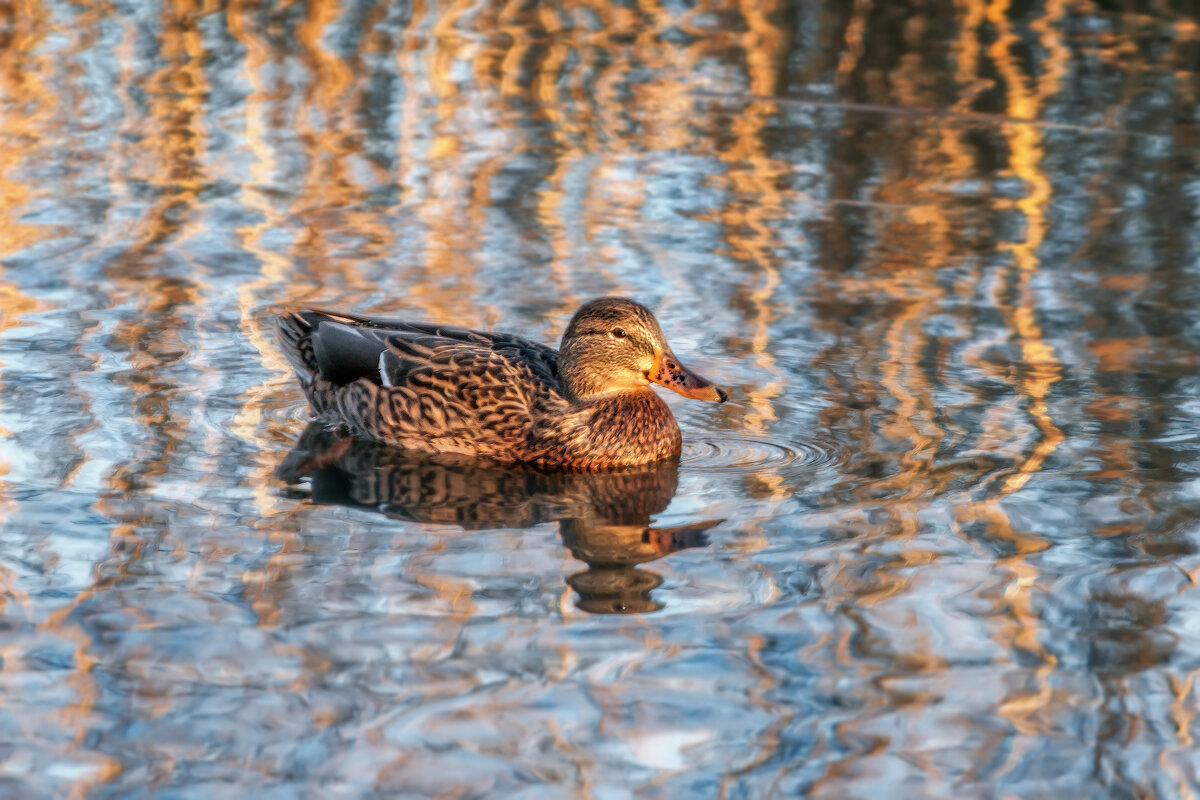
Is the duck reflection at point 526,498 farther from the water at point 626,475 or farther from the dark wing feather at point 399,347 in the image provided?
the dark wing feather at point 399,347

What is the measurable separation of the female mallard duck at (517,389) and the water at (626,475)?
16 centimetres

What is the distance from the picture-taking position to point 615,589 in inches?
223

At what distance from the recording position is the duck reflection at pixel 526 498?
5.89 metres

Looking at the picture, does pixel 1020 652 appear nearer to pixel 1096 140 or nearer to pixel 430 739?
pixel 430 739

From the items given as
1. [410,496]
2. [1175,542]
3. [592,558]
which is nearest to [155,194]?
[410,496]

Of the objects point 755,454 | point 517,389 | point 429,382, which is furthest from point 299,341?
point 755,454

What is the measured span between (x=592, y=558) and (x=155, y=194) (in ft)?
19.7

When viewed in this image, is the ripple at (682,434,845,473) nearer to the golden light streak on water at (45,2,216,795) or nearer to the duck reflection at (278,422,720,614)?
the duck reflection at (278,422,720,614)

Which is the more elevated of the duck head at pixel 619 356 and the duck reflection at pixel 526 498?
the duck head at pixel 619 356

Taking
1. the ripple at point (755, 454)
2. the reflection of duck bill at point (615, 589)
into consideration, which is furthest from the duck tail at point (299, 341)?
the reflection of duck bill at point (615, 589)

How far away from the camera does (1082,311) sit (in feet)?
29.0

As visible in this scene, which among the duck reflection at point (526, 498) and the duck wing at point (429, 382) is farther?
the duck wing at point (429, 382)

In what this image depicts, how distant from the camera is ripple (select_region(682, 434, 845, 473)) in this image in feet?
22.5

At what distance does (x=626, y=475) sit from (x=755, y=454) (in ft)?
1.70
